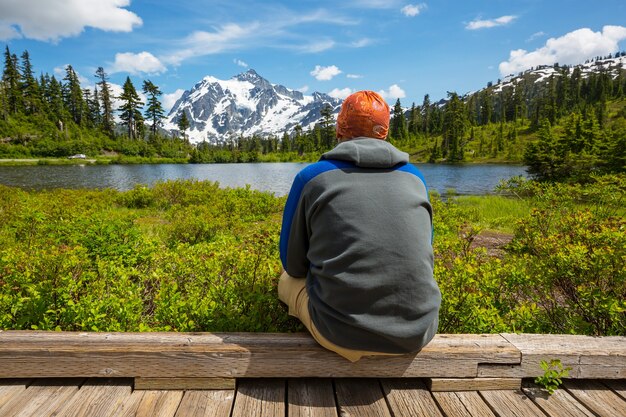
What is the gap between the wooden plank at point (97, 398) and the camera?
2.04m

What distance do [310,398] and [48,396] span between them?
5.24 feet

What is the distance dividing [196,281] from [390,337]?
216 cm

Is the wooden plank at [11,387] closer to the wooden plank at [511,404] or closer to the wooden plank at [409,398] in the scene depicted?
the wooden plank at [409,398]

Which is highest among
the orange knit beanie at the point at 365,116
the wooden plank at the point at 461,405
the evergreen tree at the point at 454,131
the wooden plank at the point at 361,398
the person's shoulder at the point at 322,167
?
the evergreen tree at the point at 454,131

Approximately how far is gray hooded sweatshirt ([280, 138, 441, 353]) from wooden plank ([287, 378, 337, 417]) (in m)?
0.43

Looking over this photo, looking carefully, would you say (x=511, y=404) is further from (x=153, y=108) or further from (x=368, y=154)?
(x=153, y=108)

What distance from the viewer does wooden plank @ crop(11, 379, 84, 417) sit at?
2.03 meters

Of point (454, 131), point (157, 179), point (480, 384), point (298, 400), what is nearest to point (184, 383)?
point (298, 400)

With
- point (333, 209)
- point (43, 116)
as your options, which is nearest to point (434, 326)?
point (333, 209)

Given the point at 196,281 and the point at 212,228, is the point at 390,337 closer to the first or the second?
the point at 196,281

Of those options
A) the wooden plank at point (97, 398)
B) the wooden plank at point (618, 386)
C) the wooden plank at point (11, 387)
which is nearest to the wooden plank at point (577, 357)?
the wooden plank at point (618, 386)

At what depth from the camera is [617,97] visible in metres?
103

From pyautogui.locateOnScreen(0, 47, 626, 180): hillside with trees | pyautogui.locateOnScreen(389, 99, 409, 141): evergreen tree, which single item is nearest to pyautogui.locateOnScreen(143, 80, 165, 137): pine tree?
pyautogui.locateOnScreen(0, 47, 626, 180): hillside with trees

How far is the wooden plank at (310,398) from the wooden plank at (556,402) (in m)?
1.30
